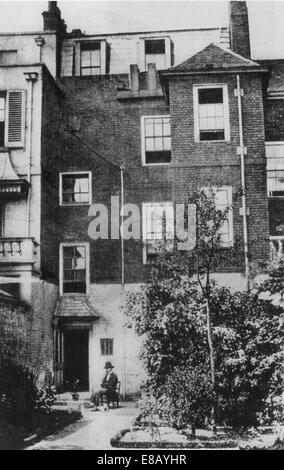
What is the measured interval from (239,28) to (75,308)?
26.5ft

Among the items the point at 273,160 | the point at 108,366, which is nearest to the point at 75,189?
the point at 108,366

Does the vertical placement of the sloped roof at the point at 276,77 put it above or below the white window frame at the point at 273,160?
above

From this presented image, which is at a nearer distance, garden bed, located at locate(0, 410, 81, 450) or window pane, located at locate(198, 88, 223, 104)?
garden bed, located at locate(0, 410, 81, 450)

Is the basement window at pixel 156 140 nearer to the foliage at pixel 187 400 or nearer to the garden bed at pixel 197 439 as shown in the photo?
the foliage at pixel 187 400

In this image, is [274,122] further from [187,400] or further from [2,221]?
[187,400]

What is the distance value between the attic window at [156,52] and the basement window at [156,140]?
3.38 m

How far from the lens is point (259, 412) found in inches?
356

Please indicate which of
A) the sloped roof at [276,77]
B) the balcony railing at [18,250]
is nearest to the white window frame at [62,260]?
the balcony railing at [18,250]

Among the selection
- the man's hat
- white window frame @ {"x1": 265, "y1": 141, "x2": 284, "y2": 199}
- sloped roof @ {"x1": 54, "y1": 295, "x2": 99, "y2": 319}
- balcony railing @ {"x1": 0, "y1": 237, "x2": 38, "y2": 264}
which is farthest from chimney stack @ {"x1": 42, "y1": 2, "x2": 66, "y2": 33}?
the man's hat

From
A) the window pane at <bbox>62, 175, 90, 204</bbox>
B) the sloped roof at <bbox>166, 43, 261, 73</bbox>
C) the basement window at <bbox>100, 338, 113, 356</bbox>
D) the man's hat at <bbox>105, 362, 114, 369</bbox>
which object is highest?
the sloped roof at <bbox>166, 43, 261, 73</bbox>

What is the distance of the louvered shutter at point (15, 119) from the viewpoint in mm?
12133

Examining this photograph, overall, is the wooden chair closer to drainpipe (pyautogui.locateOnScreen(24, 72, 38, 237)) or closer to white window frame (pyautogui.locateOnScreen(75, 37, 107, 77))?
drainpipe (pyautogui.locateOnScreen(24, 72, 38, 237))

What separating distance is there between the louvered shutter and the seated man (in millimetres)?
5236

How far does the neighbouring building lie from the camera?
34.9 feet
